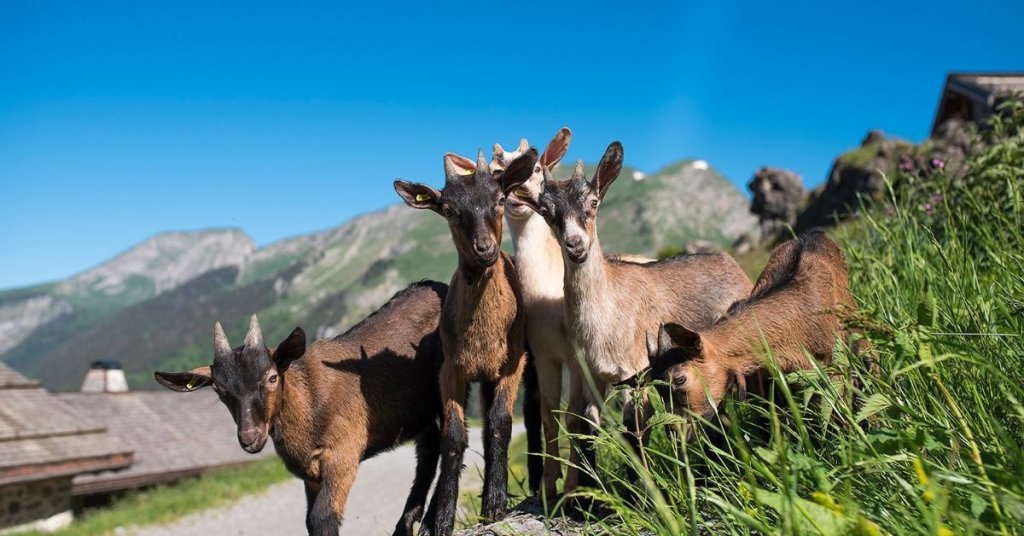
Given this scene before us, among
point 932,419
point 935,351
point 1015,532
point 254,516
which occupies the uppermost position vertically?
point 935,351

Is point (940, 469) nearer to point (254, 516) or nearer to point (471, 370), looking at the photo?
point (471, 370)

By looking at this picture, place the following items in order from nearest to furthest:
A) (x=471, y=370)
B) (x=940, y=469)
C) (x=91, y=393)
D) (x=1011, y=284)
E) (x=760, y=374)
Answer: (x=940, y=469) → (x=1011, y=284) → (x=760, y=374) → (x=471, y=370) → (x=91, y=393)

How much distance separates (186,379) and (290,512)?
21997 mm

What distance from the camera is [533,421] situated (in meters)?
5.77

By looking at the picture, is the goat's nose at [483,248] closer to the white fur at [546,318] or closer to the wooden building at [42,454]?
the white fur at [546,318]

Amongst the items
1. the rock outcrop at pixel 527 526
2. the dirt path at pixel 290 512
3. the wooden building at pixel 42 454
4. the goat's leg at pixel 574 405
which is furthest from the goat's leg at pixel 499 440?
the wooden building at pixel 42 454

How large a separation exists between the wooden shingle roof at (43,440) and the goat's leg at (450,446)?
21081 mm

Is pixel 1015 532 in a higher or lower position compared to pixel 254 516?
higher

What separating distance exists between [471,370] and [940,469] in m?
2.90

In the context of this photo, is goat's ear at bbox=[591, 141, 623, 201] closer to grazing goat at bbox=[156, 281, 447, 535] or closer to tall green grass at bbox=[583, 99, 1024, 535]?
tall green grass at bbox=[583, 99, 1024, 535]

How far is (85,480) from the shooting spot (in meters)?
25.3

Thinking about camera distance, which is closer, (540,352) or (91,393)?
(540,352)

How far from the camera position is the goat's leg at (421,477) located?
5770mm

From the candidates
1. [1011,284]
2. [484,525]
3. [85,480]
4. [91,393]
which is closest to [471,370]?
[484,525]
